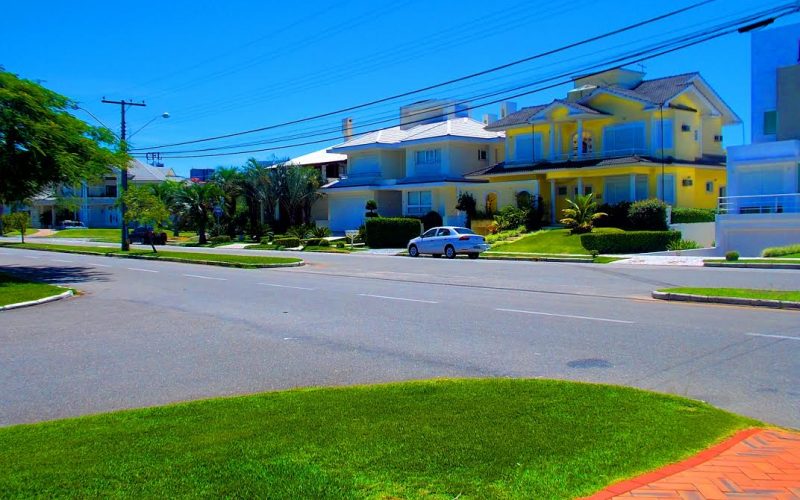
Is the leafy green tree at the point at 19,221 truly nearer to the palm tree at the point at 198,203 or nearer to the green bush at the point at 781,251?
the palm tree at the point at 198,203

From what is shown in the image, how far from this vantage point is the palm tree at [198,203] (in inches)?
2194

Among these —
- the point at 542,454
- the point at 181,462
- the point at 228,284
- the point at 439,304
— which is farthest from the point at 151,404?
the point at 228,284

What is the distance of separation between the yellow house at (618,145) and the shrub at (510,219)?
218 cm

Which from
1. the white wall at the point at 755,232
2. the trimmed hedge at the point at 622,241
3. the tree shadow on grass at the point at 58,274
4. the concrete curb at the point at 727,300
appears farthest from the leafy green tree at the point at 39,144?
the white wall at the point at 755,232

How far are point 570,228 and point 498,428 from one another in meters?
32.2

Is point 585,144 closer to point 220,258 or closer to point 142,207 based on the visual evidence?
point 220,258

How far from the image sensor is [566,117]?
42844mm

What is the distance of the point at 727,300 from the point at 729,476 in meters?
10.5

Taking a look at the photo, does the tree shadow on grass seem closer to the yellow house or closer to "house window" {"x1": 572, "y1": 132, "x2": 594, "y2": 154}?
the yellow house

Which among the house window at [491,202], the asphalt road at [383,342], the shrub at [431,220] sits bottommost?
the asphalt road at [383,342]

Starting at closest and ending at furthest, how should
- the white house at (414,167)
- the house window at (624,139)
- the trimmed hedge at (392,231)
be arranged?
1. the house window at (624,139)
2. the trimmed hedge at (392,231)
3. the white house at (414,167)

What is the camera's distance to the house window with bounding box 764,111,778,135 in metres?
35.6

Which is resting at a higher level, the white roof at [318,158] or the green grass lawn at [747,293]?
the white roof at [318,158]

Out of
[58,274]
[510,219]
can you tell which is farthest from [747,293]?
[510,219]
